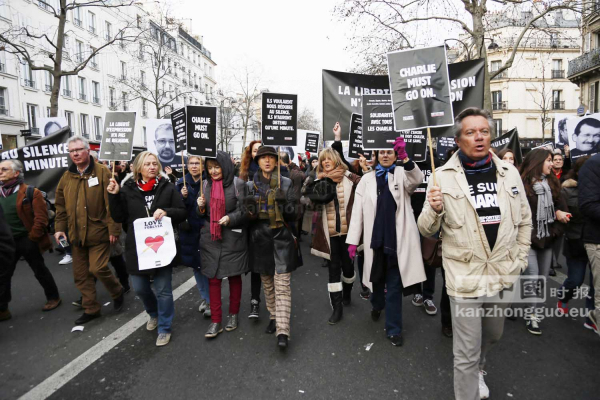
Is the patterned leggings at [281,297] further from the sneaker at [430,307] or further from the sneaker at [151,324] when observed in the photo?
the sneaker at [430,307]

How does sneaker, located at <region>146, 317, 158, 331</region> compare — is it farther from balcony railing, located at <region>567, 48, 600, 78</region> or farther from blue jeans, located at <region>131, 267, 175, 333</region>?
balcony railing, located at <region>567, 48, 600, 78</region>

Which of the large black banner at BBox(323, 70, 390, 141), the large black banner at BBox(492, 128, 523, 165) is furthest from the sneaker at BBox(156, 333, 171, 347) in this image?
the large black banner at BBox(492, 128, 523, 165)

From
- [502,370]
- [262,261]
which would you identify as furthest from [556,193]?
[262,261]

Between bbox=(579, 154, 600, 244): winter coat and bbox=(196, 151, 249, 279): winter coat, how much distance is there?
3.15 m

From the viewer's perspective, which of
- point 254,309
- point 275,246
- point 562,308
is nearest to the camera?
point 275,246

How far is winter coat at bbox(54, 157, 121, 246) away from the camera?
4551 millimetres

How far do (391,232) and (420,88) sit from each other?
1450 mm

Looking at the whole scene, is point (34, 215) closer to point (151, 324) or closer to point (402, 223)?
point (151, 324)

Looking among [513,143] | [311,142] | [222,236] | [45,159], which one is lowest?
[222,236]

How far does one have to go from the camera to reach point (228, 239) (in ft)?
13.6

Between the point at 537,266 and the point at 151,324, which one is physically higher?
the point at 537,266

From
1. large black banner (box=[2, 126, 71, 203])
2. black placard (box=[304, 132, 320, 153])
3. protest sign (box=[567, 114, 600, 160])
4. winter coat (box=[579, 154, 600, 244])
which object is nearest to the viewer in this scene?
winter coat (box=[579, 154, 600, 244])

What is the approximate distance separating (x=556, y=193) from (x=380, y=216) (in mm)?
2147

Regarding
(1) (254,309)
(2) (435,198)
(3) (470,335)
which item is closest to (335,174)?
(1) (254,309)
